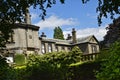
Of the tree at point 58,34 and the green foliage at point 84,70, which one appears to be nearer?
the green foliage at point 84,70

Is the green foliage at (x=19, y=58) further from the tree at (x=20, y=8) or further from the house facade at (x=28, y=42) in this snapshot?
the tree at (x=20, y=8)

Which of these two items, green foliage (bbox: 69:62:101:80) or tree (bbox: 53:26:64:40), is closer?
green foliage (bbox: 69:62:101:80)

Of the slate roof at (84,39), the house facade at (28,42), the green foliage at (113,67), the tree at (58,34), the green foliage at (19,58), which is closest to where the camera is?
the green foliage at (113,67)

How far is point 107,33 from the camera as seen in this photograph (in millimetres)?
51781

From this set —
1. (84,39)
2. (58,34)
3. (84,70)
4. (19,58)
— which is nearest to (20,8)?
(84,70)

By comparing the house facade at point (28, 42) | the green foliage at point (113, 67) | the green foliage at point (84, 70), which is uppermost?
the house facade at point (28, 42)

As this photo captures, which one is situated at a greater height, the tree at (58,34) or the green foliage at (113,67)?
the tree at (58,34)

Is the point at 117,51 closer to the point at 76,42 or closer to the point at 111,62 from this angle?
the point at 111,62

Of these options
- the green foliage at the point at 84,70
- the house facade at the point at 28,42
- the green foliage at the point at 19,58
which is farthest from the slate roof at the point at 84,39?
the green foliage at the point at 84,70

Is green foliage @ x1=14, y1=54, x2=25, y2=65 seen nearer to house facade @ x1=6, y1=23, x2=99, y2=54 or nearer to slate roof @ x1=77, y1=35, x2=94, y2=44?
house facade @ x1=6, y1=23, x2=99, y2=54

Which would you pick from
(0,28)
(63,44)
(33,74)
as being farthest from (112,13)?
(63,44)

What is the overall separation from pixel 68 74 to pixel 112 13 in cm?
1182

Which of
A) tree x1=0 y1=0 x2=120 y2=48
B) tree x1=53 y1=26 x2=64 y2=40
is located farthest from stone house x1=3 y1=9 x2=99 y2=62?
tree x1=0 y1=0 x2=120 y2=48

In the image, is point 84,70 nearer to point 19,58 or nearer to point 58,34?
point 19,58
